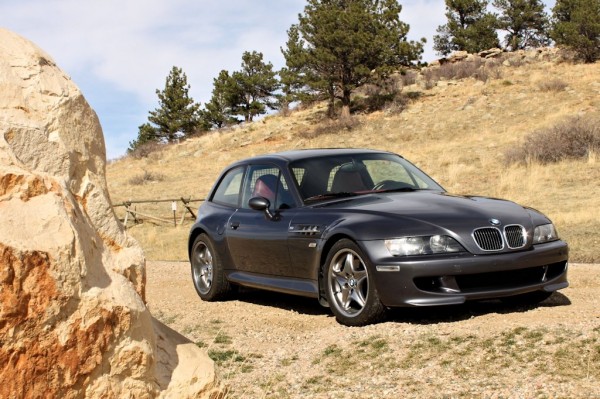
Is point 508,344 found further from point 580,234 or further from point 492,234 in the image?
point 580,234

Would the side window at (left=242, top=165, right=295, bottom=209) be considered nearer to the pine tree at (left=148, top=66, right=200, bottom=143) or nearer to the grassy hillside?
the grassy hillside

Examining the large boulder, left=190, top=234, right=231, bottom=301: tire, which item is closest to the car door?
left=190, top=234, right=231, bottom=301: tire

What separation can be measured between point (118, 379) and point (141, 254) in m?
0.76

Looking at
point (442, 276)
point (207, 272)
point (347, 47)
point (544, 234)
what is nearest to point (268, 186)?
point (207, 272)

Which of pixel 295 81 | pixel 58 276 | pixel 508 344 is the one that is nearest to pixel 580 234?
pixel 508 344

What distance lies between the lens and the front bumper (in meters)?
6.43

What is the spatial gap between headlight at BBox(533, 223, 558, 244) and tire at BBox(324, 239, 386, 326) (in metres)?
1.50

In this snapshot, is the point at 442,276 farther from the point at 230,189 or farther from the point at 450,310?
the point at 230,189

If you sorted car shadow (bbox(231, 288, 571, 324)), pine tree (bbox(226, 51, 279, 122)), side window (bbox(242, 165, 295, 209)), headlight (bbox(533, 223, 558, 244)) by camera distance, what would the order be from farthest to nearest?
pine tree (bbox(226, 51, 279, 122)) < side window (bbox(242, 165, 295, 209)) < headlight (bbox(533, 223, 558, 244)) < car shadow (bbox(231, 288, 571, 324))

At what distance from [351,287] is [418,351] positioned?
4.34 ft

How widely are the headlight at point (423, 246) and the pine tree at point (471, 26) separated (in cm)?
5213

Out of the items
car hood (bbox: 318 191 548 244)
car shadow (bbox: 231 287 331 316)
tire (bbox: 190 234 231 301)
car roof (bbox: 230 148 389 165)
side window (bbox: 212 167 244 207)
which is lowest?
car shadow (bbox: 231 287 331 316)

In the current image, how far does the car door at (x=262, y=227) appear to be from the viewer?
25.8ft

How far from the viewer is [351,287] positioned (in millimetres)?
6891
